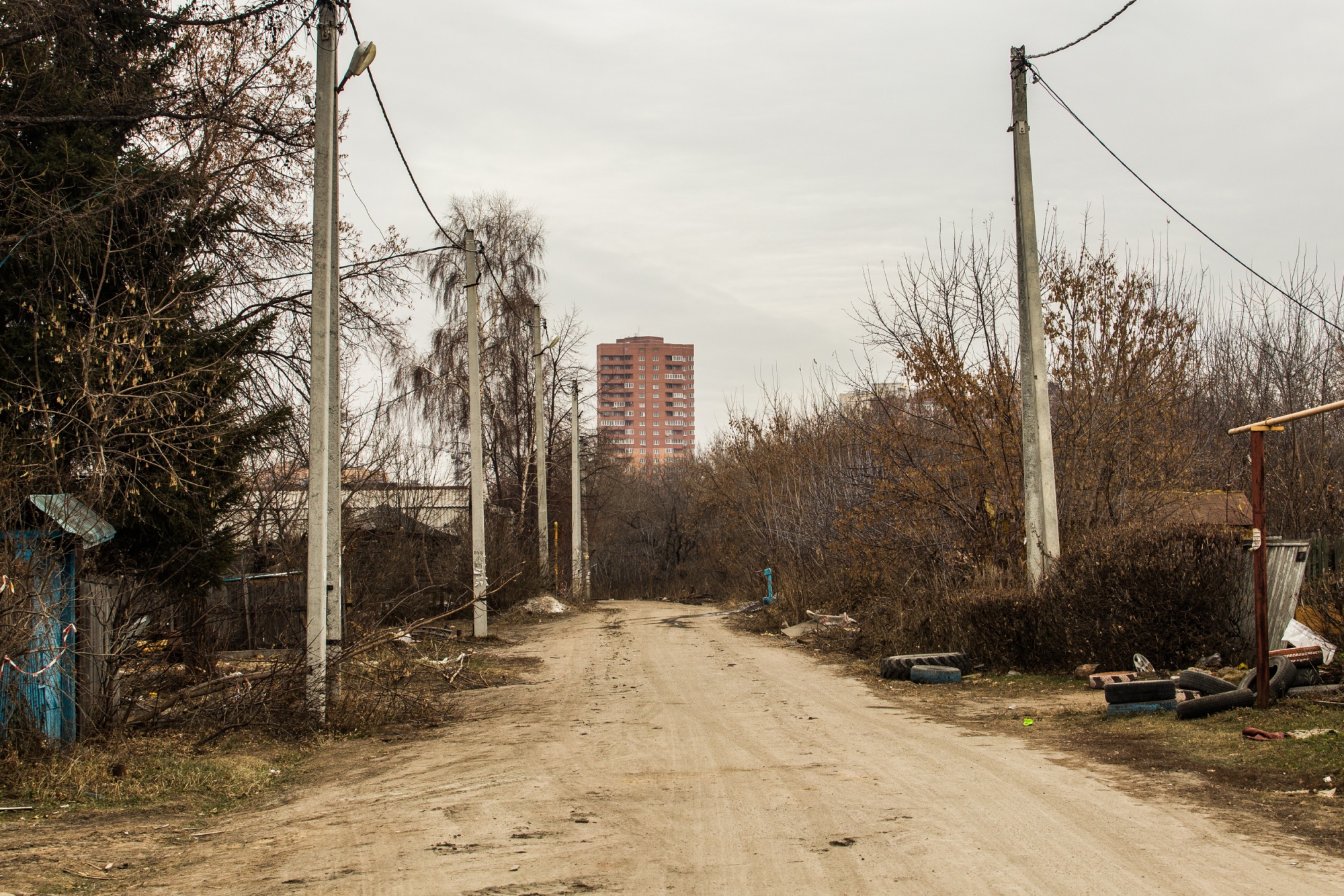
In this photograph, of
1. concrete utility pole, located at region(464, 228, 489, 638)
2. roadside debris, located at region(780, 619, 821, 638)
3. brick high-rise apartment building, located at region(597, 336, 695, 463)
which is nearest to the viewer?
roadside debris, located at region(780, 619, 821, 638)

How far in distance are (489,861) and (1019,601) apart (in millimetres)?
9257

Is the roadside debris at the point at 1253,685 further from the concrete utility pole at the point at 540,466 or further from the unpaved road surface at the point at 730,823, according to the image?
the concrete utility pole at the point at 540,466

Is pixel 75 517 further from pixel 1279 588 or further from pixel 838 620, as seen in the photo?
pixel 838 620

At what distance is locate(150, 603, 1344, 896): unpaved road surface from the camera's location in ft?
15.5

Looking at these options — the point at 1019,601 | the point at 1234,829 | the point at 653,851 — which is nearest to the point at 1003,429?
the point at 1019,601

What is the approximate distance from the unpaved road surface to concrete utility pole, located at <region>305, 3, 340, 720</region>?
1.27 metres

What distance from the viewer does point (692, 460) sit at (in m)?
61.6

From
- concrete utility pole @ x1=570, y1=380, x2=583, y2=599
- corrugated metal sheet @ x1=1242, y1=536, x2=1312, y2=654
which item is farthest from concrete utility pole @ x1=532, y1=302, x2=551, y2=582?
corrugated metal sheet @ x1=1242, y1=536, x2=1312, y2=654

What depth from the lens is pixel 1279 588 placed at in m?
10.9

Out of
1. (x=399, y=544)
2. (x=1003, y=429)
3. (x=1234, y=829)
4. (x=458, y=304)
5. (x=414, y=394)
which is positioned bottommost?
(x=1234, y=829)

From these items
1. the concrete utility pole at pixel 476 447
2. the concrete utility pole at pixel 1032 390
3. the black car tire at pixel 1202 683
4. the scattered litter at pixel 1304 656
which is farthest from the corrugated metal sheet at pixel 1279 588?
the concrete utility pole at pixel 476 447

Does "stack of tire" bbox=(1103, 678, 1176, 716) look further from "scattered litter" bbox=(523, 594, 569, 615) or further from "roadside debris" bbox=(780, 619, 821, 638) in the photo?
"scattered litter" bbox=(523, 594, 569, 615)

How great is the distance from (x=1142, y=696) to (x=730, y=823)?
5.12m

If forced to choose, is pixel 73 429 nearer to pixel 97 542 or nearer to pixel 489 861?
pixel 97 542
